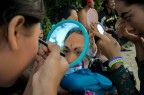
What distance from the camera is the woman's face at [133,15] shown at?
1.39 m

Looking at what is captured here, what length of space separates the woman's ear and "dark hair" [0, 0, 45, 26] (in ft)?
0.04

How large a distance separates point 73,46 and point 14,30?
0.95m

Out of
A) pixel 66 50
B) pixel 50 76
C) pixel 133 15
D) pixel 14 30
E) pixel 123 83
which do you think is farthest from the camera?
pixel 66 50

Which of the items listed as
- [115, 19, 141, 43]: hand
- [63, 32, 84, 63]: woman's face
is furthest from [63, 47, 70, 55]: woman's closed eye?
[115, 19, 141, 43]: hand

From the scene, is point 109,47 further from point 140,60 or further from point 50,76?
point 50,76

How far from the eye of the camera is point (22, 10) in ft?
2.69

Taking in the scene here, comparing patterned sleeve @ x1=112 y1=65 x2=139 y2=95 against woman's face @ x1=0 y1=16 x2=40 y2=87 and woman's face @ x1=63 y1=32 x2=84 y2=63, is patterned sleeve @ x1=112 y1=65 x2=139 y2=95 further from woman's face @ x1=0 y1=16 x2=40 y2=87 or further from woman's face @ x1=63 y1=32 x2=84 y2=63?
woman's face @ x1=0 y1=16 x2=40 y2=87

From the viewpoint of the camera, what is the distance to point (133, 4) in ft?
4.59

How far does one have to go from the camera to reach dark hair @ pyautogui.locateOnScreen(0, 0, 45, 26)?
796 mm

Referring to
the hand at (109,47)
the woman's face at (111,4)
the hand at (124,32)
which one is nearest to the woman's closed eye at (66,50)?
the hand at (109,47)

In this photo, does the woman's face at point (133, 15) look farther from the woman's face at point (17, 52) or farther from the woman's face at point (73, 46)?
the woman's face at point (17, 52)

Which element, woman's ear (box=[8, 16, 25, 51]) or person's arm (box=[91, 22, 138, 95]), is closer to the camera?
woman's ear (box=[8, 16, 25, 51])

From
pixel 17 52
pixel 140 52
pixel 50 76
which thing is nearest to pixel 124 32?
pixel 140 52

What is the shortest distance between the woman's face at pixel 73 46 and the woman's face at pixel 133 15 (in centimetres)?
29
